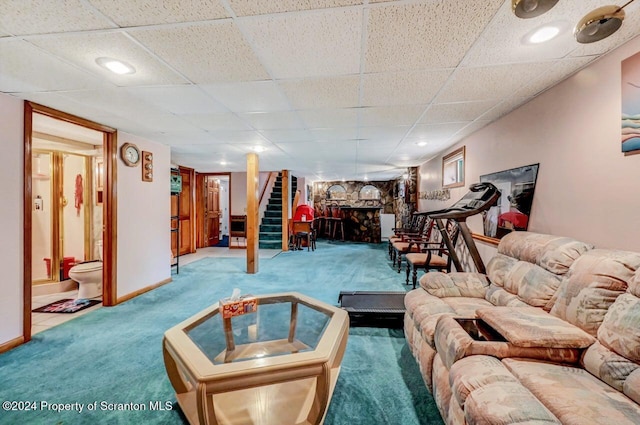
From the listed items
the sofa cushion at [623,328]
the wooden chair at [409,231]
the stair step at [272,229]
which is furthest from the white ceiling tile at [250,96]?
the stair step at [272,229]

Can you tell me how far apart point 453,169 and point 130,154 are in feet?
15.4

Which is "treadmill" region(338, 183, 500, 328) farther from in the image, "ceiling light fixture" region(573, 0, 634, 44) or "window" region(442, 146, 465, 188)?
"ceiling light fixture" region(573, 0, 634, 44)

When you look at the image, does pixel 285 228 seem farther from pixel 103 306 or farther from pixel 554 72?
pixel 554 72

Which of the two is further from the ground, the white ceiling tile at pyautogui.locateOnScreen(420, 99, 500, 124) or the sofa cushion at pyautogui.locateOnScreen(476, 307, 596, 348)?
the white ceiling tile at pyautogui.locateOnScreen(420, 99, 500, 124)

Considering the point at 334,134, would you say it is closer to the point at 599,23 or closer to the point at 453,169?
the point at 453,169

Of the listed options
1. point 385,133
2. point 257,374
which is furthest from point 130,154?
point 257,374

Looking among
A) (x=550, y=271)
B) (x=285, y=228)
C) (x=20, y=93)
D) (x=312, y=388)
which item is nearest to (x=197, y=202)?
(x=285, y=228)

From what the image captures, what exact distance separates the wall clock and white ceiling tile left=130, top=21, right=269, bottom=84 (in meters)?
2.07

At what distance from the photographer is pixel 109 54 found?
5.41 ft

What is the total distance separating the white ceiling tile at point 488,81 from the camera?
184cm

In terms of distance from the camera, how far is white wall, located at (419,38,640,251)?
5.12ft

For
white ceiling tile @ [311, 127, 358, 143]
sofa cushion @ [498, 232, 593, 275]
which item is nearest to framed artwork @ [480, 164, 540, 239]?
sofa cushion @ [498, 232, 593, 275]

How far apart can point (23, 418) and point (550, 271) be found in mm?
3272

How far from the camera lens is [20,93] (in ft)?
7.25
